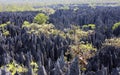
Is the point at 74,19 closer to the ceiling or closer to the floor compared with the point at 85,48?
closer to the floor

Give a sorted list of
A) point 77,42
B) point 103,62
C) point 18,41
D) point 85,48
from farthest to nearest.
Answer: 1. point 18,41
2. point 77,42
3. point 85,48
4. point 103,62

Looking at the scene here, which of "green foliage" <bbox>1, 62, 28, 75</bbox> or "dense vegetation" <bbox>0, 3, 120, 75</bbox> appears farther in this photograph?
"green foliage" <bbox>1, 62, 28, 75</bbox>

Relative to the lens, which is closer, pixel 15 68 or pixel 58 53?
pixel 15 68

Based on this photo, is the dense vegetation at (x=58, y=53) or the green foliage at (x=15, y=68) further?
the green foliage at (x=15, y=68)

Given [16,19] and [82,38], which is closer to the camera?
[82,38]

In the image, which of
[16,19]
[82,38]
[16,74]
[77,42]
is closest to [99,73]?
[16,74]

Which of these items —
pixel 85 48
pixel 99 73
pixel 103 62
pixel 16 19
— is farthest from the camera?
pixel 16 19

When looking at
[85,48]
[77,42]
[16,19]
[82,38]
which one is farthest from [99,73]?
[16,19]

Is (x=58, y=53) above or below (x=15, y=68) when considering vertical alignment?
below

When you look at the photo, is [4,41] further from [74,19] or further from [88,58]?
[74,19]

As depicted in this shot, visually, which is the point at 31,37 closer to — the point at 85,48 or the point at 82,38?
the point at 82,38
